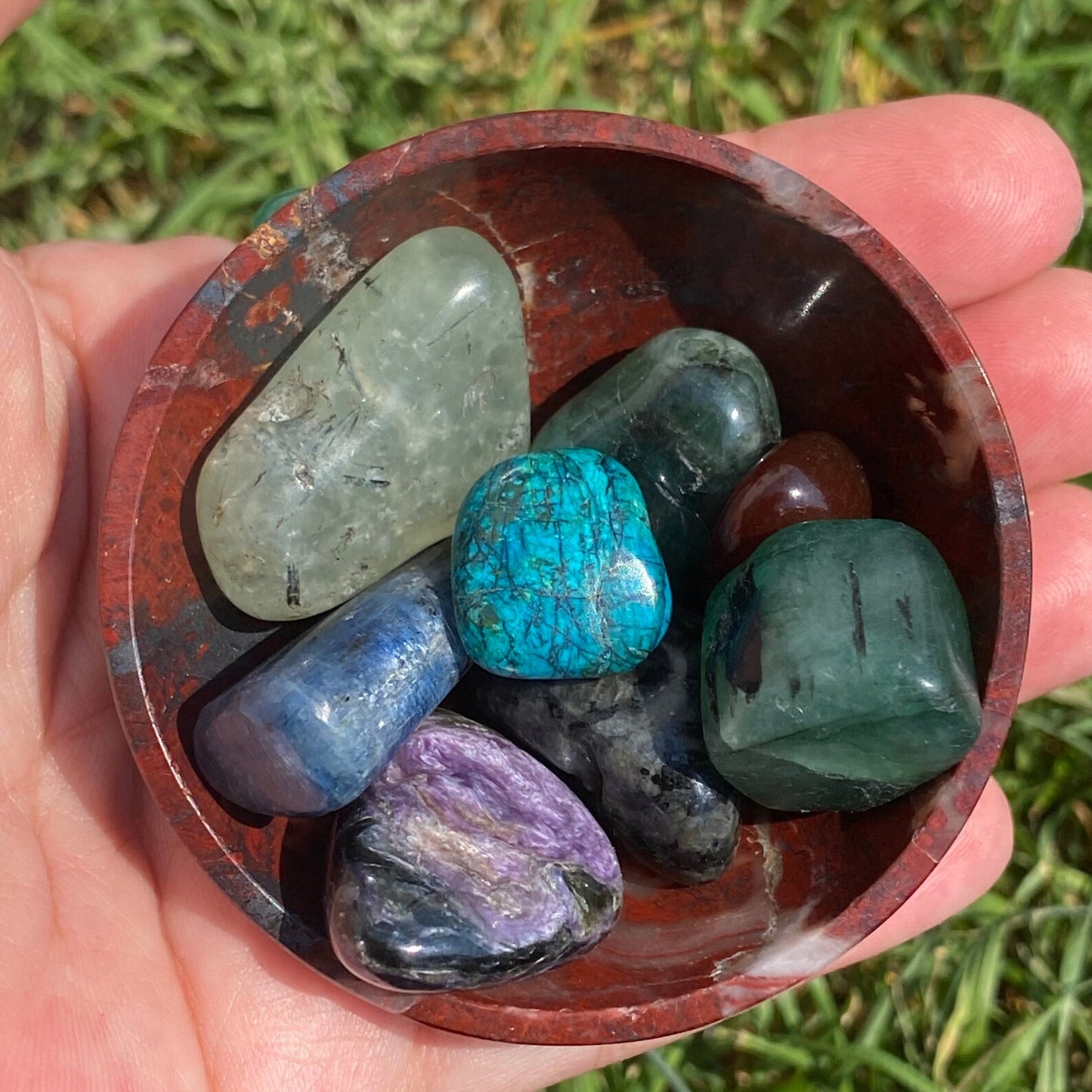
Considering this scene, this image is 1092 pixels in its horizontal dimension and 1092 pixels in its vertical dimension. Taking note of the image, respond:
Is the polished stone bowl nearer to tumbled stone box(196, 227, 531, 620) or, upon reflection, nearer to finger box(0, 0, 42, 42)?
tumbled stone box(196, 227, 531, 620)

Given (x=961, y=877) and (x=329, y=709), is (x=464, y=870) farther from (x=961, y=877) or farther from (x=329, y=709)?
(x=961, y=877)

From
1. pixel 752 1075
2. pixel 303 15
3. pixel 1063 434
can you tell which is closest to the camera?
pixel 1063 434

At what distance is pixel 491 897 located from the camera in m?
1.24

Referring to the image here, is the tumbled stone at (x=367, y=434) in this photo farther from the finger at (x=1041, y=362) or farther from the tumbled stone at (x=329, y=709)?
the finger at (x=1041, y=362)

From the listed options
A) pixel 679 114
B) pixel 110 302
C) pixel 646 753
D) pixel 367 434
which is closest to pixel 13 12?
pixel 110 302

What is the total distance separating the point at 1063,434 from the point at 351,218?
46.2 inches

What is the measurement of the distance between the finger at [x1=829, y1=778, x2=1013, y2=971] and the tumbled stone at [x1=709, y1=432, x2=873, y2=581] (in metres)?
0.70

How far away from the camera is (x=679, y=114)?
235 centimetres

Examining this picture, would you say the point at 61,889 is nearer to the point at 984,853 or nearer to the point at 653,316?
the point at 653,316

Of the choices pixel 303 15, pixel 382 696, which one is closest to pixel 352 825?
pixel 382 696

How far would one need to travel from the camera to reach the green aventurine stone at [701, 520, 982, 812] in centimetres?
121

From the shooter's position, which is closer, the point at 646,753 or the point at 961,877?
the point at 646,753

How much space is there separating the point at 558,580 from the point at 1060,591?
3.16 feet

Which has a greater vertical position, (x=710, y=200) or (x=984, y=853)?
(x=710, y=200)
